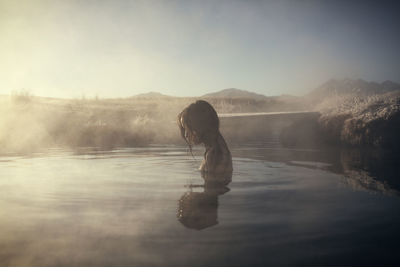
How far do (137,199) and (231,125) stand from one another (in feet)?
44.1

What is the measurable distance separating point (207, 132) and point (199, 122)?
11.1 inches

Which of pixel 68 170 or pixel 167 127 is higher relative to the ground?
pixel 167 127

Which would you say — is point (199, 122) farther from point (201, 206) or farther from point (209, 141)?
point (201, 206)

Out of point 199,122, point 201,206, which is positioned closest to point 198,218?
point 201,206

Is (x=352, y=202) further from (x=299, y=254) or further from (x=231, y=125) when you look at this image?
(x=231, y=125)

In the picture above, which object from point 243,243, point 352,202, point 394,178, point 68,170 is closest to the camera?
point 243,243

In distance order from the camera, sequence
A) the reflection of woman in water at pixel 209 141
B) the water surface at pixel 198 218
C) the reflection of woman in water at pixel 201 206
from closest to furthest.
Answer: the water surface at pixel 198 218
the reflection of woman in water at pixel 201 206
the reflection of woman in water at pixel 209 141

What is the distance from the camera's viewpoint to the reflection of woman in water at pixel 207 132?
581 centimetres

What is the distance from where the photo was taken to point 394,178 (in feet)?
Result: 17.0

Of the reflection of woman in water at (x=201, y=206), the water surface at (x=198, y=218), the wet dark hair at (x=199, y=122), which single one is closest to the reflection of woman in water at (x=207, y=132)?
the wet dark hair at (x=199, y=122)

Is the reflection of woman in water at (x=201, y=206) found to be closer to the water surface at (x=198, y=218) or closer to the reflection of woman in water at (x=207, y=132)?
the water surface at (x=198, y=218)

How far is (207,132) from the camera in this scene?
593 centimetres

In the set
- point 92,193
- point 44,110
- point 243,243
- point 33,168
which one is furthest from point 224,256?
point 44,110

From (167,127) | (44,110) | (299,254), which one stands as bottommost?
(299,254)
